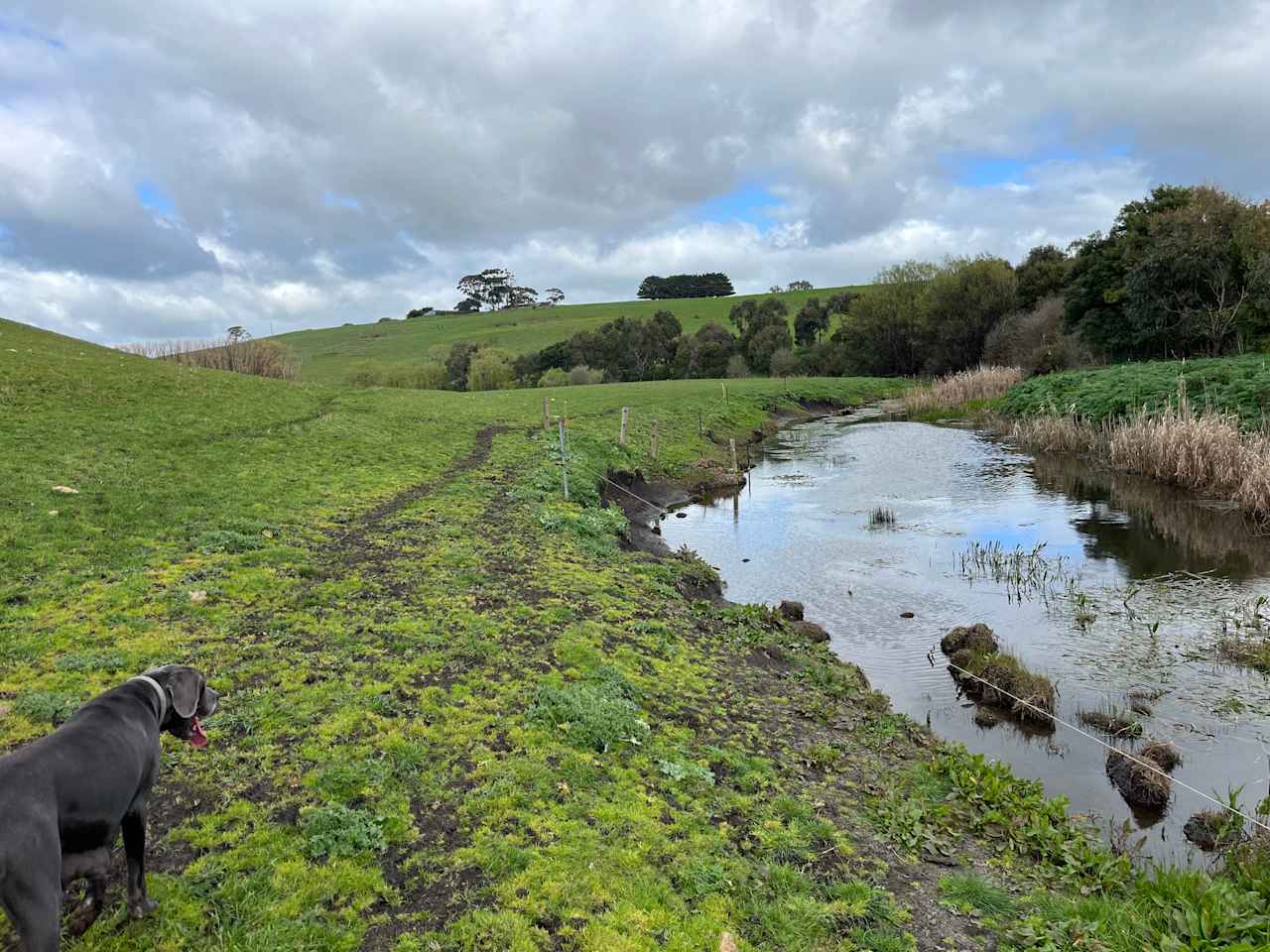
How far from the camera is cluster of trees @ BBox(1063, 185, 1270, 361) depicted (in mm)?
41125

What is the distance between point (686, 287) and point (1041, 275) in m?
102

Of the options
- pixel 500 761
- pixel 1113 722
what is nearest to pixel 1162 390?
pixel 1113 722

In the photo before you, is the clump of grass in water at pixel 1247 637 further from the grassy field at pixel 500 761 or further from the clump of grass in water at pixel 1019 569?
the grassy field at pixel 500 761

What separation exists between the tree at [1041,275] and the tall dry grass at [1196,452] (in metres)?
44.6

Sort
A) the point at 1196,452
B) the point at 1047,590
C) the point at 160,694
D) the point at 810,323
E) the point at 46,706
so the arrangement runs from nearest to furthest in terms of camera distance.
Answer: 1. the point at 160,694
2. the point at 46,706
3. the point at 1047,590
4. the point at 1196,452
5. the point at 810,323

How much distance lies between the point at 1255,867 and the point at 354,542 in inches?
589

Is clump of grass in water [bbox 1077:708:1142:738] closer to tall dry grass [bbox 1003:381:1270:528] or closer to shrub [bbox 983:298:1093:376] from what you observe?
tall dry grass [bbox 1003:381:1270:528]

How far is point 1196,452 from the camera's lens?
910 inches

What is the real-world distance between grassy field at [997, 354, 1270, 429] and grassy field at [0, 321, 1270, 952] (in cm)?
2437

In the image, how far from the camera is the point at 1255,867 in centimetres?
696

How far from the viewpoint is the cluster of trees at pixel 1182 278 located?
135 feet

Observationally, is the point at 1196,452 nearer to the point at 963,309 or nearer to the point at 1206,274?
the point at 1206,274

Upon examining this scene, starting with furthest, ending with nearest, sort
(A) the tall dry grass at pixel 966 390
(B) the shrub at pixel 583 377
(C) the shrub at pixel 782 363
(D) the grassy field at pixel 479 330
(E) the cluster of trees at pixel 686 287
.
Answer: (E) the cluster of trees at pixel 686 287, (D) the grassy field at pixel 479 330, (C) the shrub at pixel 782 363, (B) the shrub at pixel 583 377, (A) the tall dry grass at pixel 966 390

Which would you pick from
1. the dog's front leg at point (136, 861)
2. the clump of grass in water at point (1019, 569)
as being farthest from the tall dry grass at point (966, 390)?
the dog's front leg at point (136, 861)
